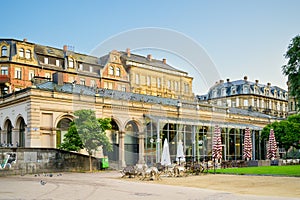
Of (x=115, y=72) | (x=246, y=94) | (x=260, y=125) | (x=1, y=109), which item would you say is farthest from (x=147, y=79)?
(x=246, y=94)

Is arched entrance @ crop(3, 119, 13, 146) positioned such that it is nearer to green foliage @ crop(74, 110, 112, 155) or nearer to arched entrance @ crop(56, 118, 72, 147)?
arched entrance @ crop(56, 118, 72, 147)

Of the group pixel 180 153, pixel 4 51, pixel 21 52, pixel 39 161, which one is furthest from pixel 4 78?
pixel 180 153

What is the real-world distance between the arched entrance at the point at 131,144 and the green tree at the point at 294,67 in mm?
22401

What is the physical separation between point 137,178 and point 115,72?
123 feet

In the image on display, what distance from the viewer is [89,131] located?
1560 inches

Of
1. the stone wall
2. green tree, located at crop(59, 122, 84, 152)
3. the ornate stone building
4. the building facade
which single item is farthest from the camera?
the building facade

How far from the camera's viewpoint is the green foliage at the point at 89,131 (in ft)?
129

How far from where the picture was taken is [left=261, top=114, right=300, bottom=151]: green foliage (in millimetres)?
63500

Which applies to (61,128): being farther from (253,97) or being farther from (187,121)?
(253,97)

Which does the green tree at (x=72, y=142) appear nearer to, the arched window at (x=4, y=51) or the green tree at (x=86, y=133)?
the green tree at (x=86, y=133)

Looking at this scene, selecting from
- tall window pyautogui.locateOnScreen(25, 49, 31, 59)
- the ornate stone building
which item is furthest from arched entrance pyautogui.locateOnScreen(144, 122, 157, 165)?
tall window pyautogui.locateOnScreen(25, 49, 31, 59)

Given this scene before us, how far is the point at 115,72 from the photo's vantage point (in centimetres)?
6544

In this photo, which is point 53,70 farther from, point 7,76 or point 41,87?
point 41,87

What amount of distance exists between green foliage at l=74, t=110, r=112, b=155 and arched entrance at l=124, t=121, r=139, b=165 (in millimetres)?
11102
